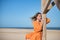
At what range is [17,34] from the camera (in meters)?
4.75

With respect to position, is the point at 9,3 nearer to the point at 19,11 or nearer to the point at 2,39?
the point at 19,11

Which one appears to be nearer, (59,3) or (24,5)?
(59,3)

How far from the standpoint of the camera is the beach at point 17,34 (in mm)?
4590

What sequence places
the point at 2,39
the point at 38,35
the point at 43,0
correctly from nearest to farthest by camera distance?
the point at 43,0 < the point at 38,35 < the point at 2,39

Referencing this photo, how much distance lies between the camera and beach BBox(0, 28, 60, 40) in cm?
459

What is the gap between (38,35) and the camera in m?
2.47

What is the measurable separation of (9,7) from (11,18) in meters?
0.28

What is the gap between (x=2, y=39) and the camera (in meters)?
4.54

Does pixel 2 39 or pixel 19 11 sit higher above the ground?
pixel 19 11

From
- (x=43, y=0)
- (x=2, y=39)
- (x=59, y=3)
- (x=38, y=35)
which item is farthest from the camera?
(x=2, y=39)

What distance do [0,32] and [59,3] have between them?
3763 millimetres

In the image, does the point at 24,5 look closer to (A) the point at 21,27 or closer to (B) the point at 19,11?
(B) the point at 19,11

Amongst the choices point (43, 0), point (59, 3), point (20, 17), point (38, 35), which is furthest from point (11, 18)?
point (59, 3)

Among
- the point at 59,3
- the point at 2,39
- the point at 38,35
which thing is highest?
the point at 59,3
